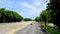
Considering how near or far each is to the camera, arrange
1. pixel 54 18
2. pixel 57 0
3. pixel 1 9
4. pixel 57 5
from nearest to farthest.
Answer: pixel 57 0 → pixel 57 5 → pixel 54 18 → pixel 1 9

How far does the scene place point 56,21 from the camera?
32719 mm

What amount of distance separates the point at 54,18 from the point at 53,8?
442 centimetres

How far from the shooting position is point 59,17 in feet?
103

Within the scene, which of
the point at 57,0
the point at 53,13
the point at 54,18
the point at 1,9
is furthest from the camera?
the point at 1,9

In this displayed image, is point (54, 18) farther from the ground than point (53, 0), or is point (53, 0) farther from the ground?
point (53, 0)

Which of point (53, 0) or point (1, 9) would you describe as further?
point (1, 9)

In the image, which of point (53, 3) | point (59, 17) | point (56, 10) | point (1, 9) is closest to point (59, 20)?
point (59, 17)

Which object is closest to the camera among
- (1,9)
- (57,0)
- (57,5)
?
(57,0)

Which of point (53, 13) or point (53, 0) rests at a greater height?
point (53, 0)

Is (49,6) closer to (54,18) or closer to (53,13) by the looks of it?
(53,13)

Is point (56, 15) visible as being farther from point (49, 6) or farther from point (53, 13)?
point (49, 6)

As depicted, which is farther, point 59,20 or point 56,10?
point 59,20

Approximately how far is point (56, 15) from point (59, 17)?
2.56ft

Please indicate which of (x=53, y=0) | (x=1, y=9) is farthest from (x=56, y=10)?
(x=1, y=9)
